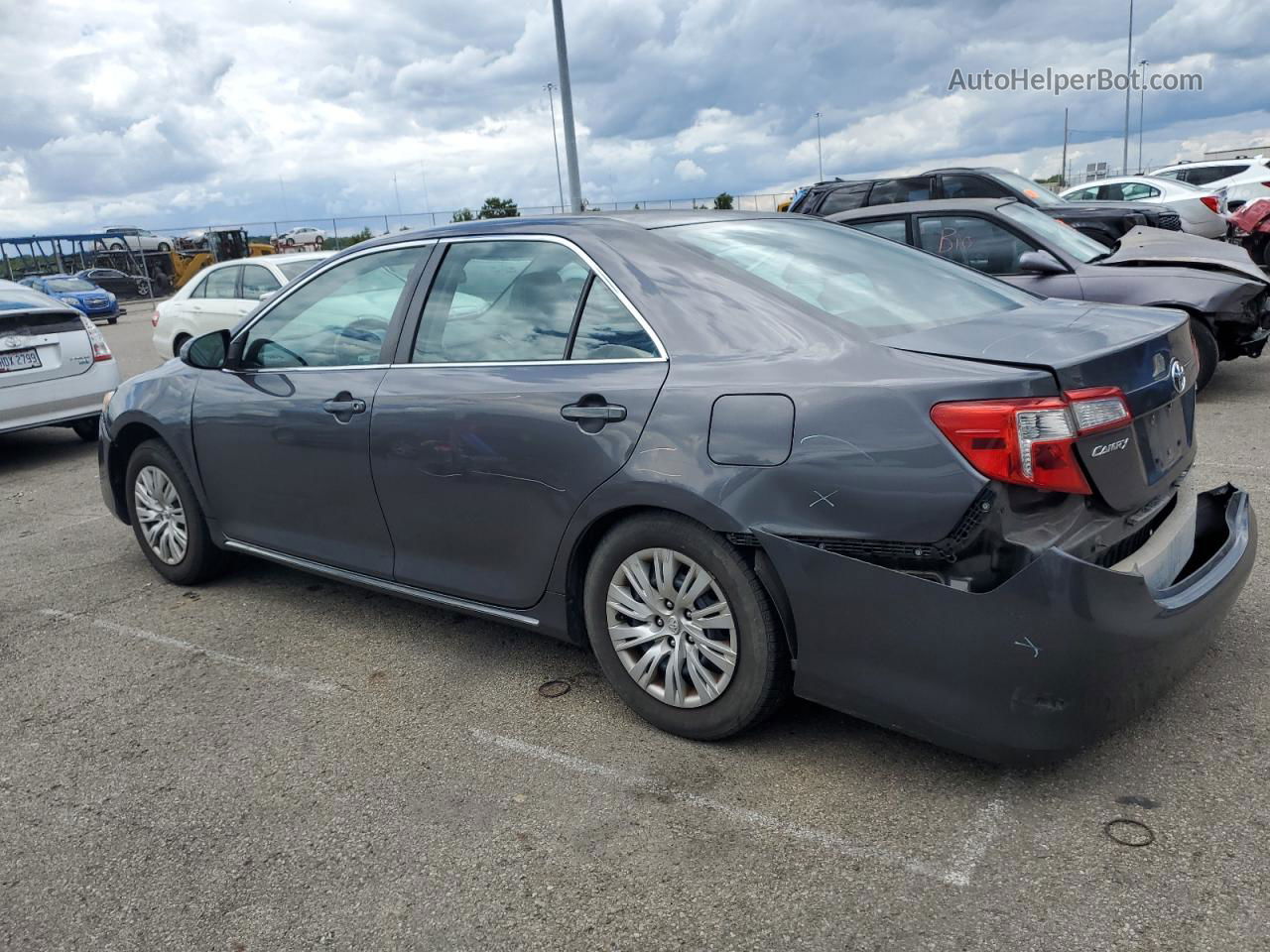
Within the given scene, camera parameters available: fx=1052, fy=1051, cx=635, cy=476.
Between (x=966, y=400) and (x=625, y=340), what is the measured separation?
110 cm

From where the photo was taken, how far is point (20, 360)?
8203mm

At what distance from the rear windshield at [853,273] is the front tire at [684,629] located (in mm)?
809

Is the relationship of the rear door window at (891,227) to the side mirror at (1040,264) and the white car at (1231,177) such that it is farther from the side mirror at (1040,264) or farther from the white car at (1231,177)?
the white car at (1231,177)

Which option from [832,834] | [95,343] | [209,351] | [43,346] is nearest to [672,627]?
[832,834]

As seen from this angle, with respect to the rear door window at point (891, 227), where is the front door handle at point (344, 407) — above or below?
below

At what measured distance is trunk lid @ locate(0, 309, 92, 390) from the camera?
8.16 m

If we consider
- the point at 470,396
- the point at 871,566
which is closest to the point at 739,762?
the point at 871,566

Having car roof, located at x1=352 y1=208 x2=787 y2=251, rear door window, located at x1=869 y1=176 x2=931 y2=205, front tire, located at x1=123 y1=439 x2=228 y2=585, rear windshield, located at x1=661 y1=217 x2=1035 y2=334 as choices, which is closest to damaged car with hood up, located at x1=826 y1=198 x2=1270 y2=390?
rear windshield, located at x1=661 y1=217 x2=1035 y2=334

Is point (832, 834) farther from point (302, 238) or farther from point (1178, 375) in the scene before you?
point (302, 238)

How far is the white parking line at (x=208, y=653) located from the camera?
151 inches

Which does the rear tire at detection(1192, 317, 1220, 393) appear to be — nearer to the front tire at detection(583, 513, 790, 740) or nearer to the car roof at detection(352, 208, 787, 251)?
the car roof at detection(352, 208, 787, 251)

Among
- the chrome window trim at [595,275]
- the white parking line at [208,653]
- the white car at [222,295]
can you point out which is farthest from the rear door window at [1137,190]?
the white parking line at [208,653]

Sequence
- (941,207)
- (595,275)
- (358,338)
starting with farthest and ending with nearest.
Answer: (941,207) → (358,338) → (595,275)

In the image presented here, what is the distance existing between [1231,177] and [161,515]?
815 inches
